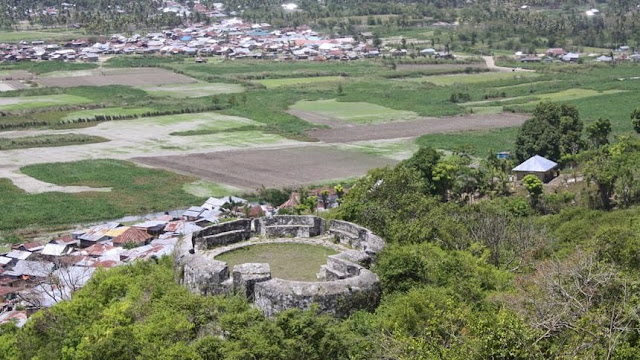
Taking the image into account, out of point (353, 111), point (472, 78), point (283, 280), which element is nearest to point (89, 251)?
point (283, 280)

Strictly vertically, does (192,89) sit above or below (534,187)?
below

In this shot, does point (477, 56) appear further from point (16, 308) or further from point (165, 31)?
point (16, 308)

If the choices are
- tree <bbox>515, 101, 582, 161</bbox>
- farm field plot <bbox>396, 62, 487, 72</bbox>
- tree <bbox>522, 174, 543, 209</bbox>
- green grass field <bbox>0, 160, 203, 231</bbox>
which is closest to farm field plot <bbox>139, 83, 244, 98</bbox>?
farm field plot <bbox>396, 62, 487, 72</bbox>

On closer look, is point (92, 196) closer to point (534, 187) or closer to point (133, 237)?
point (133, 237)

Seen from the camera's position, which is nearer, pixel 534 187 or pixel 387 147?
pixel 534 187

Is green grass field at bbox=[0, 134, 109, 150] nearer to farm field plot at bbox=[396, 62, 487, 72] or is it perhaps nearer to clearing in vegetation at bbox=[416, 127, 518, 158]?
clearing in vegetation at bbox=[416, 127, 518, 158]
